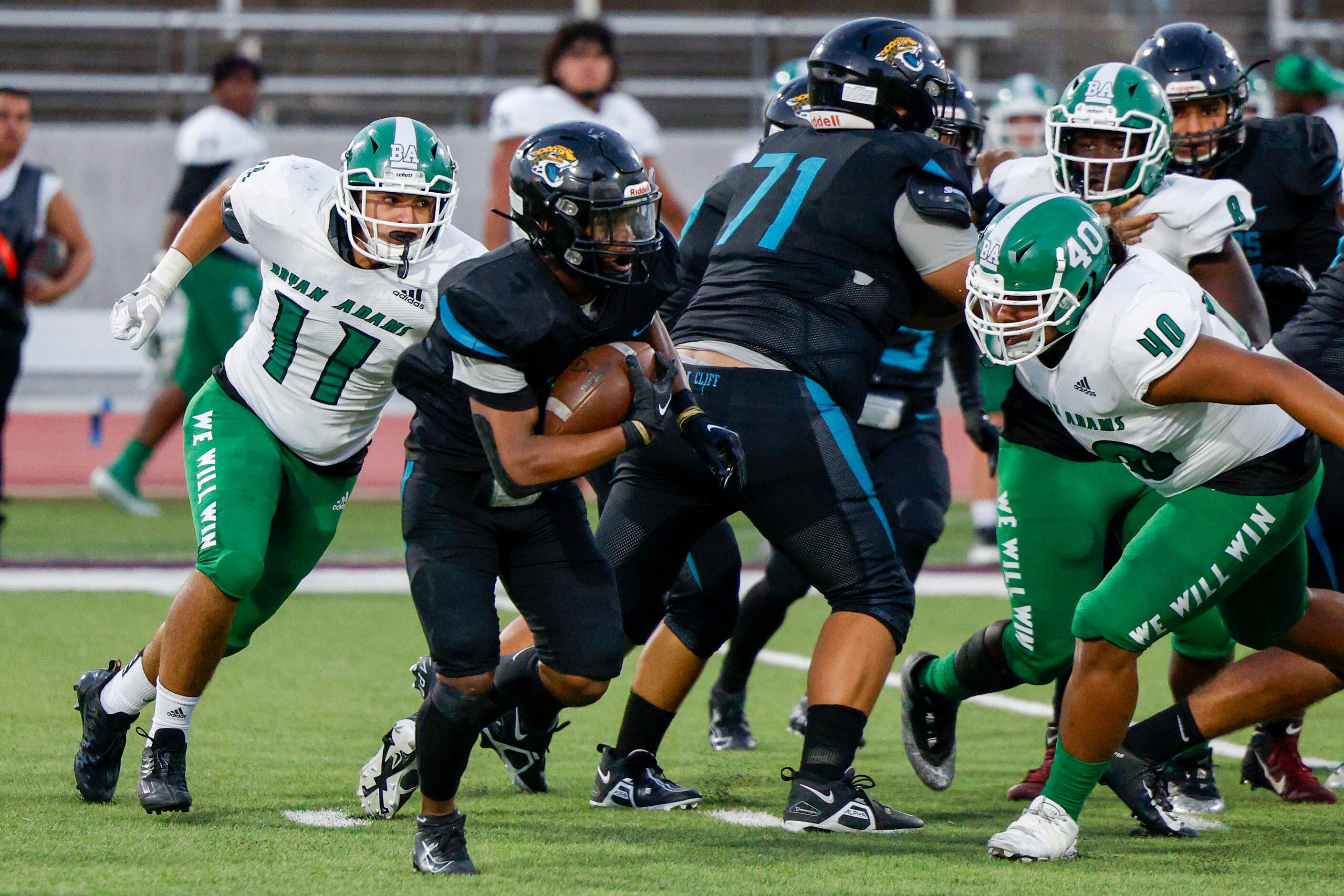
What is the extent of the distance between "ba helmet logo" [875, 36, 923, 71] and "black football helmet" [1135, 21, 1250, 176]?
769 mm

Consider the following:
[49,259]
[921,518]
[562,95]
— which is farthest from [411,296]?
[49,259]

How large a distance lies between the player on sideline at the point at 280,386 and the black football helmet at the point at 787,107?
958 millimetres

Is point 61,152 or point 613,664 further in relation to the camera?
point 61,152

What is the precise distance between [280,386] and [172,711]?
0.82 m

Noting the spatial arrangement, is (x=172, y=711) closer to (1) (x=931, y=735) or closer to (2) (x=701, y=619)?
(2) (x=701, y=619)

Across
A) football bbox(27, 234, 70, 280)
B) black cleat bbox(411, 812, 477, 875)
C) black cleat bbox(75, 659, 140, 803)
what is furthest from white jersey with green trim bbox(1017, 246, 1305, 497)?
football bbox(27, 234, 70, 280)

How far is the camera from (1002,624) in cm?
447

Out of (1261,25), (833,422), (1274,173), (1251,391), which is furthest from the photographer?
(1261,25)

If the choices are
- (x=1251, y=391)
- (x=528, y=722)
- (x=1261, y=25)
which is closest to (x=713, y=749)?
(x=528, y=722)

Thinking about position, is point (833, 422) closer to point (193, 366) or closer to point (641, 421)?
point (641, 421)

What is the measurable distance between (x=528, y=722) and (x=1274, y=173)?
254cm

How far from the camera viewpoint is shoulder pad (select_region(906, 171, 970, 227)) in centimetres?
414

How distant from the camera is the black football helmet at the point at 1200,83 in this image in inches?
188

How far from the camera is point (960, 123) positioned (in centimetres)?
499
